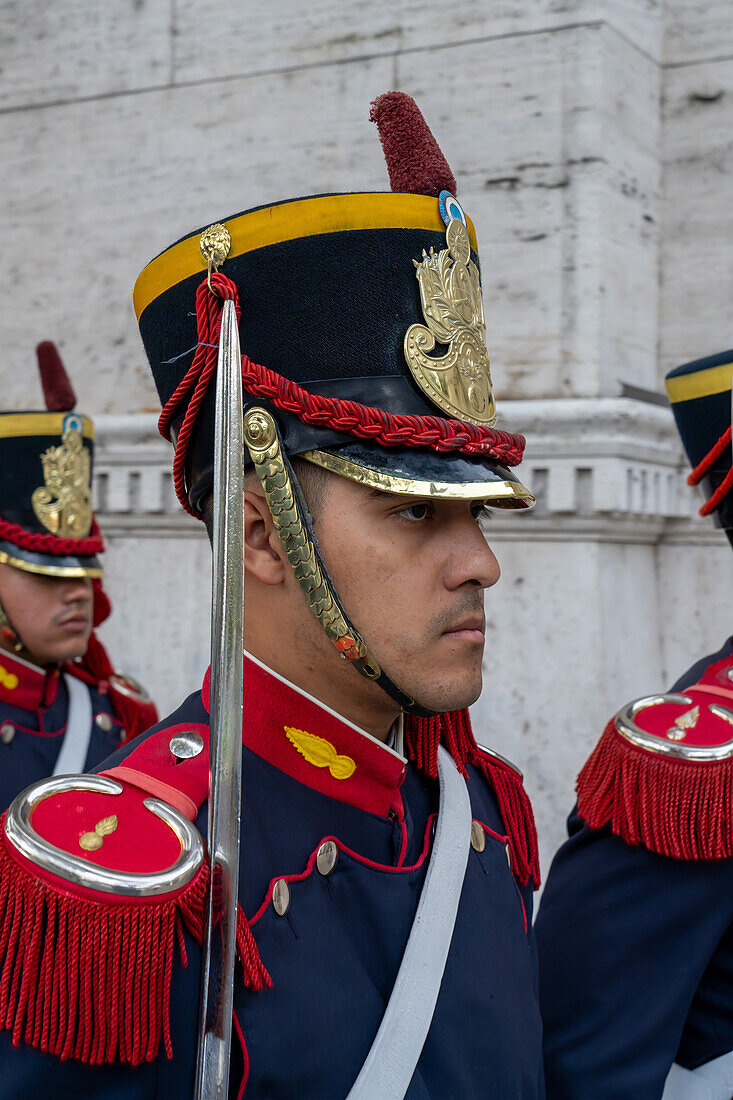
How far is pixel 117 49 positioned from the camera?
5039 mm

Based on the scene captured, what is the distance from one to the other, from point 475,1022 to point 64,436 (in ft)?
8.77

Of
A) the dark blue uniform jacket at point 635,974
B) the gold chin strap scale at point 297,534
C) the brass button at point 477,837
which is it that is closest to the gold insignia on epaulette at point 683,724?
the dark blue uniform jacket at point 635,974

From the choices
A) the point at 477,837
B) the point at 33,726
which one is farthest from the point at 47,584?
the point at 477,837

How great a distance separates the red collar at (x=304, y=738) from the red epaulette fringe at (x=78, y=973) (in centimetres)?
37

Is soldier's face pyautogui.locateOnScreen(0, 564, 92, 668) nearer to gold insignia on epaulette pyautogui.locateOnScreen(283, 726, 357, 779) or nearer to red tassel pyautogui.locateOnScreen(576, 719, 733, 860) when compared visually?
red tassel pyautogui.locateOnScreen(576, 719, 733, 860)

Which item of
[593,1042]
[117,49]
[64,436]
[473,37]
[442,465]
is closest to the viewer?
[442,465]

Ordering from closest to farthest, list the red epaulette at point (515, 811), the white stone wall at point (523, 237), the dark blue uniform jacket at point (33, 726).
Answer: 1. the red epaulette at point (515, 811)
2. the dark blue uniform jacket at point (33, 726)
3. the white stone wall at point (523, 237)

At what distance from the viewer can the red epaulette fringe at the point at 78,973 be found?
48.7 inches

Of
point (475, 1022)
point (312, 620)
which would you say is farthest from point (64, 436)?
point (475, 1022)

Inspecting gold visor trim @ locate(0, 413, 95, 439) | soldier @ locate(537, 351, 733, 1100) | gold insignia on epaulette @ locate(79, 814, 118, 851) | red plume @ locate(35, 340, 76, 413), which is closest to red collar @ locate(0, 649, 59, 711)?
gold visor trim @ locate(0, 413, 95, 439)

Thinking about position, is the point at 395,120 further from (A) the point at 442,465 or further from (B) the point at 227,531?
(B) the point at 227,531

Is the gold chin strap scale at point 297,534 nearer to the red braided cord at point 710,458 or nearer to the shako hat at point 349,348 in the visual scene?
the shako hat at point 349,348

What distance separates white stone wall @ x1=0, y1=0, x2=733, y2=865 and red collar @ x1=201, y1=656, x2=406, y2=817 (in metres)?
2.46

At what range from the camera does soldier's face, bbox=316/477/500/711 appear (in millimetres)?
1540
